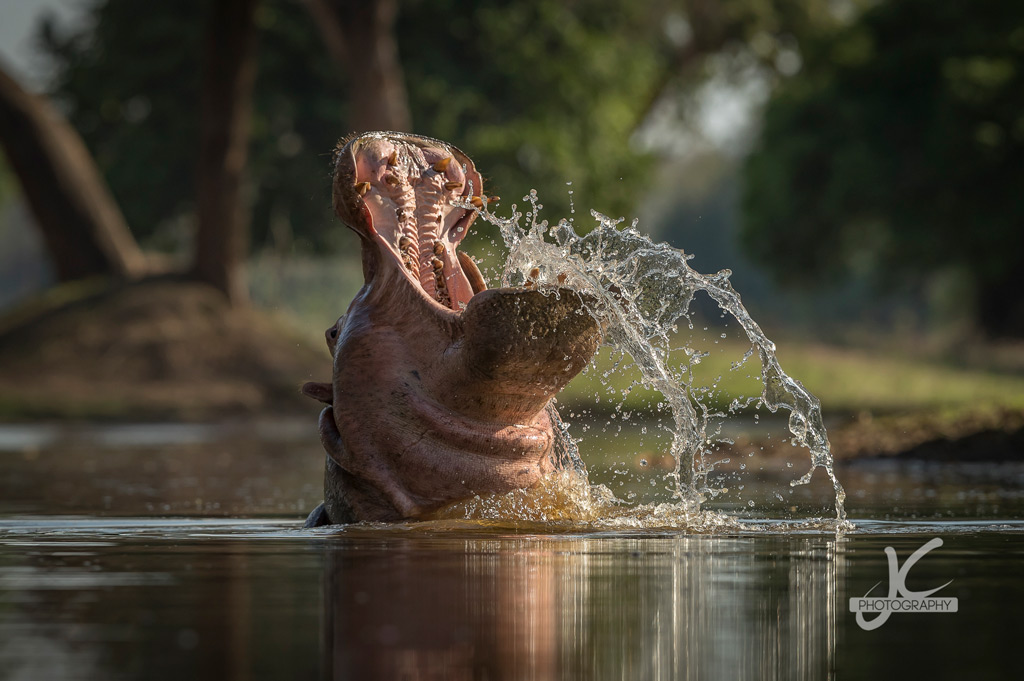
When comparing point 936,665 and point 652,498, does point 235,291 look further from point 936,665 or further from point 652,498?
point 936,665

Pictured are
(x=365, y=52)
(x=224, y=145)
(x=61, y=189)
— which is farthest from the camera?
(x=61, y=189)

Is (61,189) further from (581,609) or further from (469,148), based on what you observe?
(581,609)

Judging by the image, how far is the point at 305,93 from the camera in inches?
1406

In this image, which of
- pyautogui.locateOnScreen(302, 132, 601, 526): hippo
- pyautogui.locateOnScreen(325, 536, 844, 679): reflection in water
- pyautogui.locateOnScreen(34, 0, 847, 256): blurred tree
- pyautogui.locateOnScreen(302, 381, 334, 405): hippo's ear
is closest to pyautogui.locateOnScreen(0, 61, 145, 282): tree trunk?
pyautogui.locateOnScreen(34, 0, 847, 256): blurred tree

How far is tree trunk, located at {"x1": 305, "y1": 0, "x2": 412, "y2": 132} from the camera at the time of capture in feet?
89.5

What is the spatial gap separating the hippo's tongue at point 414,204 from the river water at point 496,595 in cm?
101

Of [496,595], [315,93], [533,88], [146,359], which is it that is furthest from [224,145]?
[496,595]

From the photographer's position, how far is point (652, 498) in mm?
9383

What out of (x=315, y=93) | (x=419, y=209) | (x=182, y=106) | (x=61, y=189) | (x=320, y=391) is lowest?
(x=320, y=391)

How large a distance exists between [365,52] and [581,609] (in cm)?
2343

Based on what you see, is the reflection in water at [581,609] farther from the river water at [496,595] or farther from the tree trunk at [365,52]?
the tree trunk at [365,52]

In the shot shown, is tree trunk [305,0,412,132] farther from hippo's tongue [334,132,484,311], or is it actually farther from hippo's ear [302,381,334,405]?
hippo's ear [302,381,334,405]

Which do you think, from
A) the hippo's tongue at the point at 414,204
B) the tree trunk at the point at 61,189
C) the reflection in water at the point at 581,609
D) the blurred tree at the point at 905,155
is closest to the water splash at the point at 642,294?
the hippo's tongue at the point at 414,204

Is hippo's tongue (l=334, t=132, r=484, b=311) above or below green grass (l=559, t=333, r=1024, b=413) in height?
below
